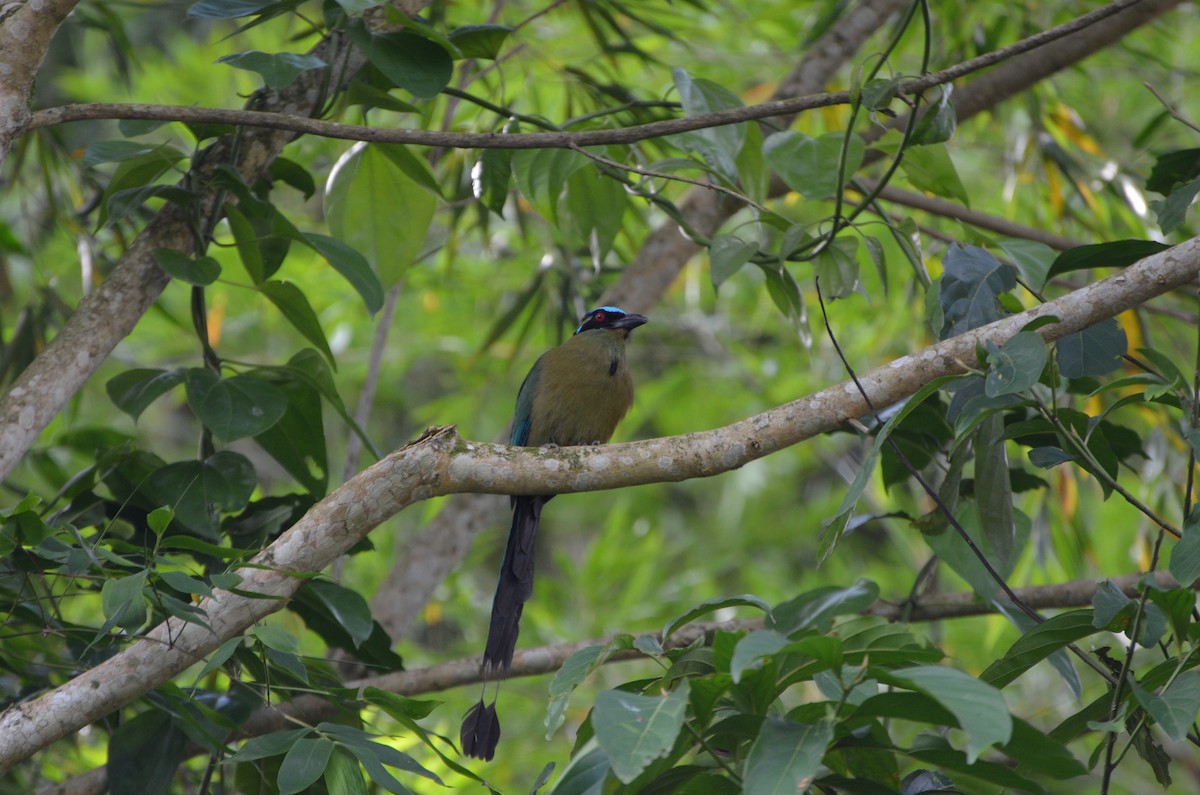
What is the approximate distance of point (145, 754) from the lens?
2504 mm

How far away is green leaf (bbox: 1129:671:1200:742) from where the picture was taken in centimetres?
155

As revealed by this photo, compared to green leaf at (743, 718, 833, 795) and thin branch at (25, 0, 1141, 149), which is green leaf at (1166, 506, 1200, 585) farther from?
thin branch at (25, 0, 1141, 149)

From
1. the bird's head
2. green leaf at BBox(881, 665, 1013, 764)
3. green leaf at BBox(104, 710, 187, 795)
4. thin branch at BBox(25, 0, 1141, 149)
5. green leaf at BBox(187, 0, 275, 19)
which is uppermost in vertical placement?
green leaf at BBox(187, 0, 275, 19)

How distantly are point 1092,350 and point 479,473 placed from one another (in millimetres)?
1295

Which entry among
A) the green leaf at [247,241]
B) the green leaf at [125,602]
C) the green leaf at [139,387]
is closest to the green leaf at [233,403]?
the green leaf at [139,387]

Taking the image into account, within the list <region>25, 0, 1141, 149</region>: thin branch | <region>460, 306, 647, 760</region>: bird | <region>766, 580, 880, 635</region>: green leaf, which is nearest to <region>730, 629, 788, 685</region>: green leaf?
<region>766, 580, 880, 635</region>: green leaf

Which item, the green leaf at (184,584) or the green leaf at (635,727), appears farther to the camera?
the green leaf at (184,584)

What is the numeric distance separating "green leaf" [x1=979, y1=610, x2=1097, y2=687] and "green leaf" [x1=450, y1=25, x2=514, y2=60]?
5.88ft

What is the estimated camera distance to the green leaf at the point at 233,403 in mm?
2496

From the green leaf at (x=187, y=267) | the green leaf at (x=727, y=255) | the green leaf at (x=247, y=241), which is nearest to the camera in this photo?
the green leaf at (x=187, y=267)

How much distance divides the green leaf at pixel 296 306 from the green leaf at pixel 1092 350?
1.70 m

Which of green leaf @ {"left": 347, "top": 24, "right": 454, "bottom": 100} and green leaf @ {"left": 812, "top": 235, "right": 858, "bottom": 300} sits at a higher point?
green leaf @ {"left": 347, "top": 24, "right": 454, "bottom": 100}

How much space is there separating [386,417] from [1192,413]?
8262 mm

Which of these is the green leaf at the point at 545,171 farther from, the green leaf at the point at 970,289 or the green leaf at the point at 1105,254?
the green leaf at the point at 1105,254
